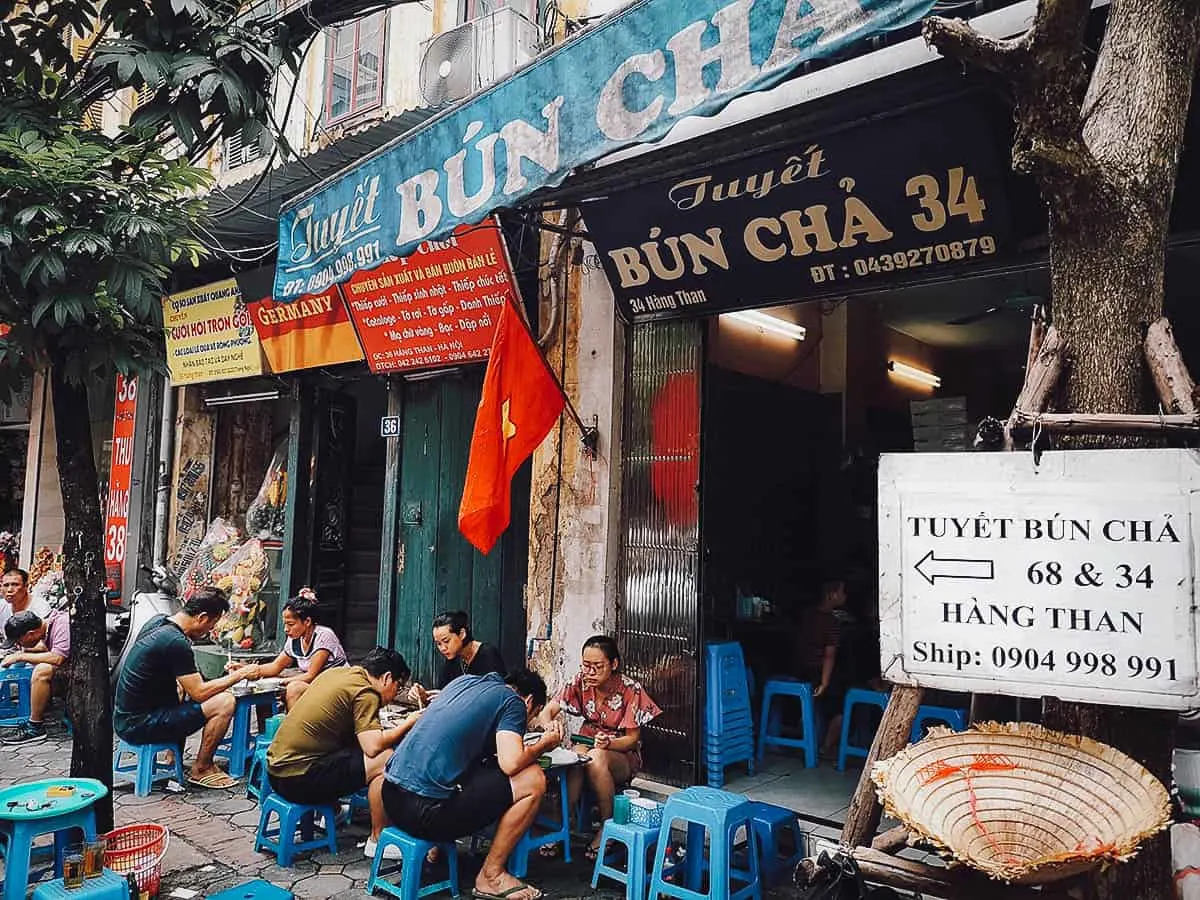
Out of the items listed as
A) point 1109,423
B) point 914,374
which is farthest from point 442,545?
point 1109,423

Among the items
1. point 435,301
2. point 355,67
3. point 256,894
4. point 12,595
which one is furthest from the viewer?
point 12,595

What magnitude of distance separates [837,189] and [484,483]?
9.43ft

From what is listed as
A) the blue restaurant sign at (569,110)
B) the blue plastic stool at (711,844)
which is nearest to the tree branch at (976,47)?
the blue restaurant sign at (569,110)

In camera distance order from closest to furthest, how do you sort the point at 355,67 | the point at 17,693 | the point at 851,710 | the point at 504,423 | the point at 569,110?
the point at 569,110, the point at 504,423, the point at 851,710, the point at 17,693, the point at 355,67

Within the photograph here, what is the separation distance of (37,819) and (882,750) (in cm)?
381

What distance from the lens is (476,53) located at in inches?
294

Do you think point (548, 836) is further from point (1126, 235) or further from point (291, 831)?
point (1126, 235)

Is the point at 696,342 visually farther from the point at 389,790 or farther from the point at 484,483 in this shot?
the point at 389,790

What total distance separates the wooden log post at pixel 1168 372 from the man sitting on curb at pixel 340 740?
4.29m

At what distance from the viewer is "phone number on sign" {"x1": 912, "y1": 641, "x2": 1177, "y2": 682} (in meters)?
2.34

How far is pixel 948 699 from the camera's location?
6.67 metres

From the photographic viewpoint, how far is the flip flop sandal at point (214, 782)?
6.67m

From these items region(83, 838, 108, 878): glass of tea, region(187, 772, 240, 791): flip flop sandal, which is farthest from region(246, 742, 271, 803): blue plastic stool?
region(83, 838, 108, 878): glass of tea

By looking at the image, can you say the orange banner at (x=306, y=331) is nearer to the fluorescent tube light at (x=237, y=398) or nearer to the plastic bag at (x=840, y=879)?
the fluorescent tube light at (x=237, y=398)
